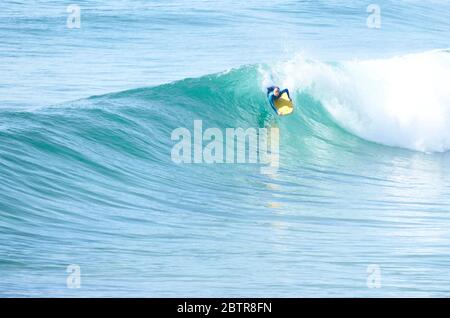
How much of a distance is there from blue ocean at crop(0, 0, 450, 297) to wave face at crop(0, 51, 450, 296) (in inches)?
1.3

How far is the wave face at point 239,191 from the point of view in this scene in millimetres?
9180

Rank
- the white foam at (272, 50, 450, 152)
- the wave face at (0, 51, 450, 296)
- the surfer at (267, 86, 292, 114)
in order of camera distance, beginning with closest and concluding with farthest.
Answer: the wave face at (0, 51, 450, 296) < the surfer at (267, 86, 292, 114) < the white foam at (272, 50, 450, 152)

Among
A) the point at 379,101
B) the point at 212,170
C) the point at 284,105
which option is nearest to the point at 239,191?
the point at 212,170

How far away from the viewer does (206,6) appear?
31.0 m

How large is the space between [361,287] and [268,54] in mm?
15730

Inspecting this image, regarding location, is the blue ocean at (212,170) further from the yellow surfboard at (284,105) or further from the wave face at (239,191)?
the yellow surfboard at (284,105)

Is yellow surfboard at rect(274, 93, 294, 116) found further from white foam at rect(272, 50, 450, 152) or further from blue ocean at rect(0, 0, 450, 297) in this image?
white foam at rect(272, 50, 450, 152)

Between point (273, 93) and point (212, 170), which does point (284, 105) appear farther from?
point (212, 170)

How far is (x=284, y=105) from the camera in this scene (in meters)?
16.5

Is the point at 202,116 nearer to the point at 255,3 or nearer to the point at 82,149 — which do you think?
the point at 82,149

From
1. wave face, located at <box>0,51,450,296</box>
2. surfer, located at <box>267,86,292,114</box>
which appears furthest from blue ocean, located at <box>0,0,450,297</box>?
surfer, located at <box>267,86,292,114</box>

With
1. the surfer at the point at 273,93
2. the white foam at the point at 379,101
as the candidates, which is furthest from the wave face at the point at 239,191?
the surfer at the point at 273,93

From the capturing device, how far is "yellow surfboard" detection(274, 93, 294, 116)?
53.6ft

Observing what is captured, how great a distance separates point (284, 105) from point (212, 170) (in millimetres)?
2327
